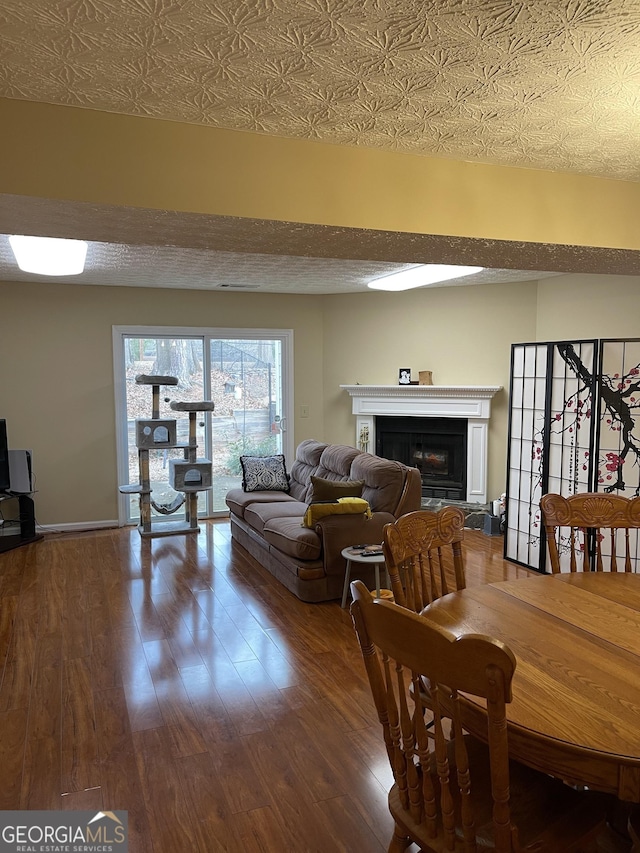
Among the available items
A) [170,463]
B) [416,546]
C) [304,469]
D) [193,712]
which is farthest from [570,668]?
[170,463]

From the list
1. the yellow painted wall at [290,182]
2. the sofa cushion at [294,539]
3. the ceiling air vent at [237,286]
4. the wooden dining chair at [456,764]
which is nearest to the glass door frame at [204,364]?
the ceiling air vent at [237,286]

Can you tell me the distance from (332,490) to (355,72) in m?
3.27

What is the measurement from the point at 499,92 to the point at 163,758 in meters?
2.82

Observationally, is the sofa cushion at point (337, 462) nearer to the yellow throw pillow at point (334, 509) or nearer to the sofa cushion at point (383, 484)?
the sofa cushion at point (383, 484)

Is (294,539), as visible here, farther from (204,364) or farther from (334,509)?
(204,364)

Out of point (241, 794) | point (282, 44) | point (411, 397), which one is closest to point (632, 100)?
point (282, 44)

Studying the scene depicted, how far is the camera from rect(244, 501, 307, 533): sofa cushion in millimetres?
5102

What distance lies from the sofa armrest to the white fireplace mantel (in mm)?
2515

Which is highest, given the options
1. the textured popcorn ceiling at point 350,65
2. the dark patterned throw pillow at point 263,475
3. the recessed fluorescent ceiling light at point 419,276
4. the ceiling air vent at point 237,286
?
the ceiling air vent at point 237,286

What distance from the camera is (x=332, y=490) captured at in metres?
4.62

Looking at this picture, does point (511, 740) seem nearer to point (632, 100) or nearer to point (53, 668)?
point (632, 100)

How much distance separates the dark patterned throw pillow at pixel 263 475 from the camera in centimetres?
617

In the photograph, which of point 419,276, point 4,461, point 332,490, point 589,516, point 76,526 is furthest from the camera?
point 76,526

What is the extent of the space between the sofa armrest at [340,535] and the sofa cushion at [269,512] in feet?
1.59
